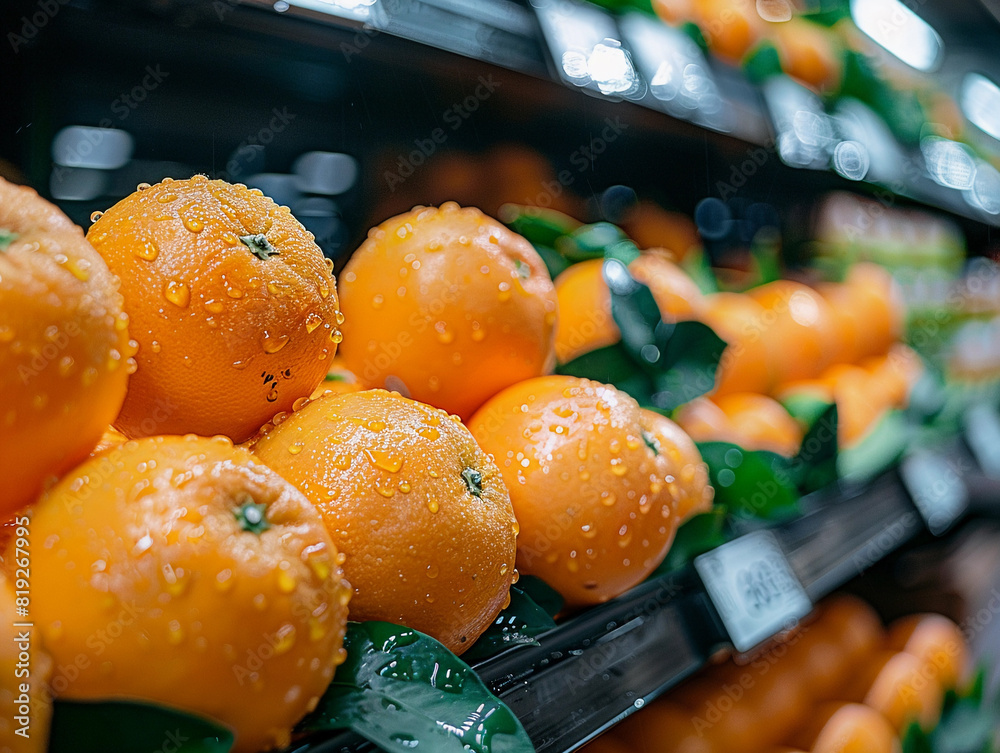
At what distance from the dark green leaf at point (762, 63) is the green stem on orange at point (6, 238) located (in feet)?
3.95

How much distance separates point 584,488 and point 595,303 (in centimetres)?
42

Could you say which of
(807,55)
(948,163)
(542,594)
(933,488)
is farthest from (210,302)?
(948,163)

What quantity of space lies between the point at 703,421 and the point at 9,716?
879 millimetres

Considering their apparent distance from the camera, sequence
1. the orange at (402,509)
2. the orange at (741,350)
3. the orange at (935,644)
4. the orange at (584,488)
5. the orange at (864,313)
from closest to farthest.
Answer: the orange at (402,509) → the orange at (584,488) → the orange at (741,350) → the orange at (935,644) → the orange at (864,313)

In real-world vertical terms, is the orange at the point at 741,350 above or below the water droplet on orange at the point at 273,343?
below

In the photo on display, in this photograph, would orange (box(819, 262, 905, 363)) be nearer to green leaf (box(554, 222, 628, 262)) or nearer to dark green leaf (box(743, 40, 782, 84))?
dark green leaf (box(743, 40, 782, 84))

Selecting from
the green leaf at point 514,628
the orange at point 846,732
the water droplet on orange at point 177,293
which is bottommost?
the orange at point 846,732

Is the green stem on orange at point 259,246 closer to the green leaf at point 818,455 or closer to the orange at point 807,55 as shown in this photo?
the green leaf at point 818,455

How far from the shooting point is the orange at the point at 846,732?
1.20 m

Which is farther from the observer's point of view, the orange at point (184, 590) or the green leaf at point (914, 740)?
the green leaf at point (914, 740)

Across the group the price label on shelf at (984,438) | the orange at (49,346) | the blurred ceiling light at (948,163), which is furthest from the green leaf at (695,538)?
the blurred ceiling light at (948,163)

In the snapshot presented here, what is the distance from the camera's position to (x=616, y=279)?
40.4 inches

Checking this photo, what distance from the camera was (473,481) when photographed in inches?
22.1

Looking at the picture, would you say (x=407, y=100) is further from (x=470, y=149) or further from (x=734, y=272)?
(x=734, y=272)
